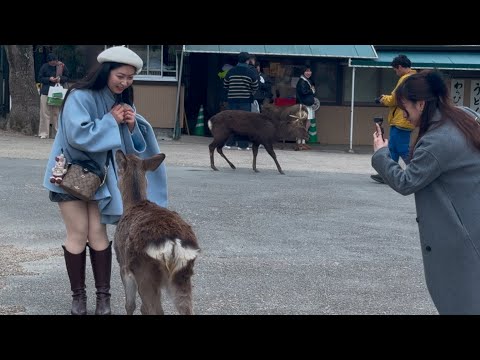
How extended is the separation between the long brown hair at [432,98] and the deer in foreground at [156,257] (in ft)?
4.60

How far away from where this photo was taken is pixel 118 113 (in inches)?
220

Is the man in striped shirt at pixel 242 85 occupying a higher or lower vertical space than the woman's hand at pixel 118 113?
lower

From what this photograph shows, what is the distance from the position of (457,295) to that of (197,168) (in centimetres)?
1031

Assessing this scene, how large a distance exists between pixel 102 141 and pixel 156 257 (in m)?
1.05

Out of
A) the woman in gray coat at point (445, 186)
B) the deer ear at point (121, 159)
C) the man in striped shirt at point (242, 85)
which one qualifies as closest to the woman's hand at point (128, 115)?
the deer ear at point (121, 159)

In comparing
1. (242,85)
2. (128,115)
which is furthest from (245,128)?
(128,115)

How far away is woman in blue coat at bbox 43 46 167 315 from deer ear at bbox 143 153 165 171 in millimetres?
202

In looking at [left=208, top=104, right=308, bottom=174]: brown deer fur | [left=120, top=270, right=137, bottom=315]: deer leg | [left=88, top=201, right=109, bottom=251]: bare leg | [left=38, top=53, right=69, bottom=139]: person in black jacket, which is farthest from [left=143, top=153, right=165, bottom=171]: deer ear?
[left=38, top=53, right=69, bottom=139]: person in black jacket

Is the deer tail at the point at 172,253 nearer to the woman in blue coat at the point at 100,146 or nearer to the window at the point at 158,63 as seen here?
the woman in blue coat at the point at 100,146

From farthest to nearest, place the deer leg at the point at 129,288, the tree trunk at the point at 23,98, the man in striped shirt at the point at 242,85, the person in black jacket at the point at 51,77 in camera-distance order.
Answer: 1. the tree trunk at the point at 23,98
2. the person in black jacket at the point at 51,77
3. the man in striped shirt at the point at 242,85
4. the deer leg at the point at 129,288

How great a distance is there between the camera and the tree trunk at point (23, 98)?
19391mm

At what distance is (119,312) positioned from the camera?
611cm

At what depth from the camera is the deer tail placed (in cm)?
473

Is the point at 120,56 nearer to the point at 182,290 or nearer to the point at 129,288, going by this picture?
the point at 129,288
